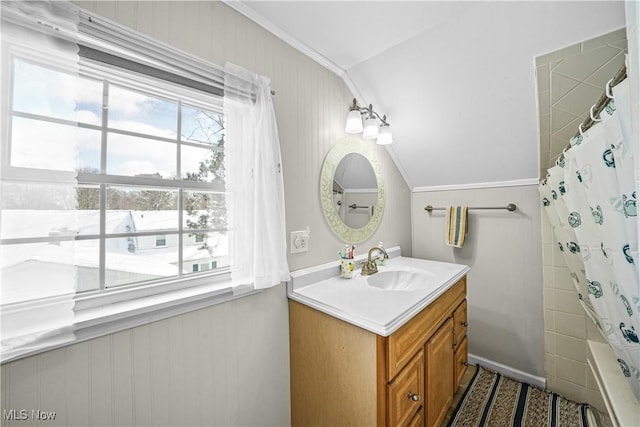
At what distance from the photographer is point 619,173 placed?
56 cm

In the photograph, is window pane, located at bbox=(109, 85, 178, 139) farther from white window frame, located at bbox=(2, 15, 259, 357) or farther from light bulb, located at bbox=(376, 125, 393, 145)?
light bulb, located at bbox=(376, 125, 393, 145)

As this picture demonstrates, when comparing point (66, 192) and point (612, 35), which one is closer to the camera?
point (66, 192)

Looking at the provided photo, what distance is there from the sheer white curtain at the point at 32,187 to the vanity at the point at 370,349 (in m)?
0.89

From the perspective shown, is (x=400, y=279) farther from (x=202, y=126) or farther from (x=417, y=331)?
(x=202, y=126)

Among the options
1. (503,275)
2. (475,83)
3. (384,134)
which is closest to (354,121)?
(384,134)

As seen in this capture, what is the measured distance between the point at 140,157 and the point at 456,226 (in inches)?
84.3

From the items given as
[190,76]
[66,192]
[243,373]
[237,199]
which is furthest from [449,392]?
[190,76]

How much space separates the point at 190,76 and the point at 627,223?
1443 mm

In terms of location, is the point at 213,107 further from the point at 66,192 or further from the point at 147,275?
the point at 147,275

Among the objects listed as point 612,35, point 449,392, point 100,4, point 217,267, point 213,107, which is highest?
point 612,35

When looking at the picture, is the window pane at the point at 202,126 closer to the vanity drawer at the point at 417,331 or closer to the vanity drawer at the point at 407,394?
the vanity drawer at the point at 417,331

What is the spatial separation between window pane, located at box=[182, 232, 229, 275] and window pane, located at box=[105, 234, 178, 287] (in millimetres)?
45

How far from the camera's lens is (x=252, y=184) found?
3.79ft

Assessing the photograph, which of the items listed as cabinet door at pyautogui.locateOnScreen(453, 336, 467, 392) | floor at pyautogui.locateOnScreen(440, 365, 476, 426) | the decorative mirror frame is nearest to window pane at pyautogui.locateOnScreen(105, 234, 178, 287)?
the decorative mirror frame
